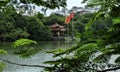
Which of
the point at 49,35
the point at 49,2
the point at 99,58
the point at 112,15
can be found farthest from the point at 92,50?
the point at 49,35

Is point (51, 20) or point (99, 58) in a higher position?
point (99, 58)

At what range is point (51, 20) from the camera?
59.8m

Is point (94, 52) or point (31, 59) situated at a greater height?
point (94, 52)

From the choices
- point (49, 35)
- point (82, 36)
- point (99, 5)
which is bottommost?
point (49, 35)

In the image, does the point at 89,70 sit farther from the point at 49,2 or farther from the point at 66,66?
the point at 49,2

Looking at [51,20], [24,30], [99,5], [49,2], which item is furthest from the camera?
[51,20]

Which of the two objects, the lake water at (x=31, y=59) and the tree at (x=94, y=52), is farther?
the lake water at (x=31, y=59)

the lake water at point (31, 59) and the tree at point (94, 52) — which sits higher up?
the tree at point (94, 52)

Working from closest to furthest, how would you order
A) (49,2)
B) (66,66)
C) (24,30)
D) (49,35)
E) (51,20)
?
1. (66,66)
2. (49,2)
3. (24,30)
4. (49,35)
5. (51,20)

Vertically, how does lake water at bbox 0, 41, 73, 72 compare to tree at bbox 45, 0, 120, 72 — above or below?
below

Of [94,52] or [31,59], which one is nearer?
[94,52]

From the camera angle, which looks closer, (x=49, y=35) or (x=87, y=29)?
(x=87, y=29)

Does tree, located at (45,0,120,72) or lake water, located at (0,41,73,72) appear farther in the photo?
lake water, located at (0,41,73,72)

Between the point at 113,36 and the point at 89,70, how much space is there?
0.51ft
